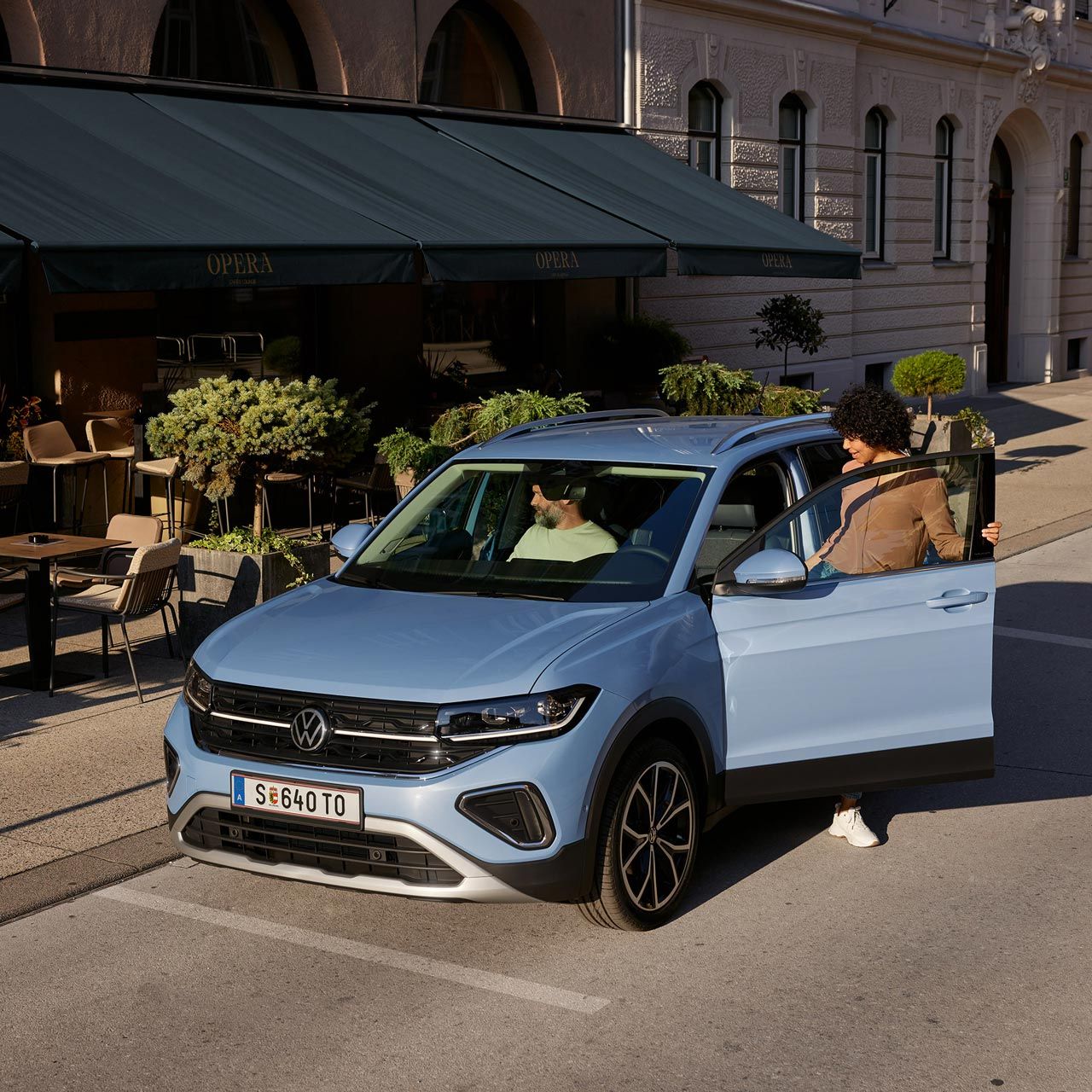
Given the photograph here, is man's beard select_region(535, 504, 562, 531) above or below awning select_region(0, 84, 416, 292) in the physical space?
below

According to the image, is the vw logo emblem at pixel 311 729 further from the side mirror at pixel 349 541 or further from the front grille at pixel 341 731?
the side mirror at pixel 349 541

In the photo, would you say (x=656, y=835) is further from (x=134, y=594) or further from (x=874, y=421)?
(x=134, y=594)

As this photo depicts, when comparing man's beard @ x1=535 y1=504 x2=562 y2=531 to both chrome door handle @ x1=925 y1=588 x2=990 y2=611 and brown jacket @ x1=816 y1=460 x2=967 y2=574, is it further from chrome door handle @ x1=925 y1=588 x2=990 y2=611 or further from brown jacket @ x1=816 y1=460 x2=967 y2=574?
chrome door handle @ x1=925 y1=588 x2=990 y2=611

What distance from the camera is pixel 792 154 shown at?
74.8ft

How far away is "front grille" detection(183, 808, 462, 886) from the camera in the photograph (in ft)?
16.3

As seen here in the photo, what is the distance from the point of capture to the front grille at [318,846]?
196 inches

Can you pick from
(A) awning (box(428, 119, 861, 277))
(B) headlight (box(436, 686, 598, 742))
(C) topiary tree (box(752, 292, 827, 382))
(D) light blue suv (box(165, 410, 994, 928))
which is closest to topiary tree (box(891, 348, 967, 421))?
(C) topiary tree (box(752, 292, 827, 382))

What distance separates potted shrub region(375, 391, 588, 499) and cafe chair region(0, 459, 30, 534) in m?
2.63

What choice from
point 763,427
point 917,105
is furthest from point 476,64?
point 763,427

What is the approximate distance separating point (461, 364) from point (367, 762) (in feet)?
40.6

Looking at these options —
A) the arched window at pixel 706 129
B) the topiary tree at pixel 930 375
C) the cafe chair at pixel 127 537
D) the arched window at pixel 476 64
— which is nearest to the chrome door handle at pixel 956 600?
the cafe chair at pixel 127 537

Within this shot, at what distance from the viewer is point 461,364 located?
17.1 metres

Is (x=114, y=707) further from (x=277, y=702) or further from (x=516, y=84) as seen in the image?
(x=516, y=84)

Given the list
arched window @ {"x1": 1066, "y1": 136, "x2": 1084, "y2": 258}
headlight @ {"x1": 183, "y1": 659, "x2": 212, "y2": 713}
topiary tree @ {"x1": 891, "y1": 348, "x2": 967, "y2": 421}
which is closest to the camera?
headlight @ {"x1": 183, "y1": 659, "x2": 212, "y2": 713}
